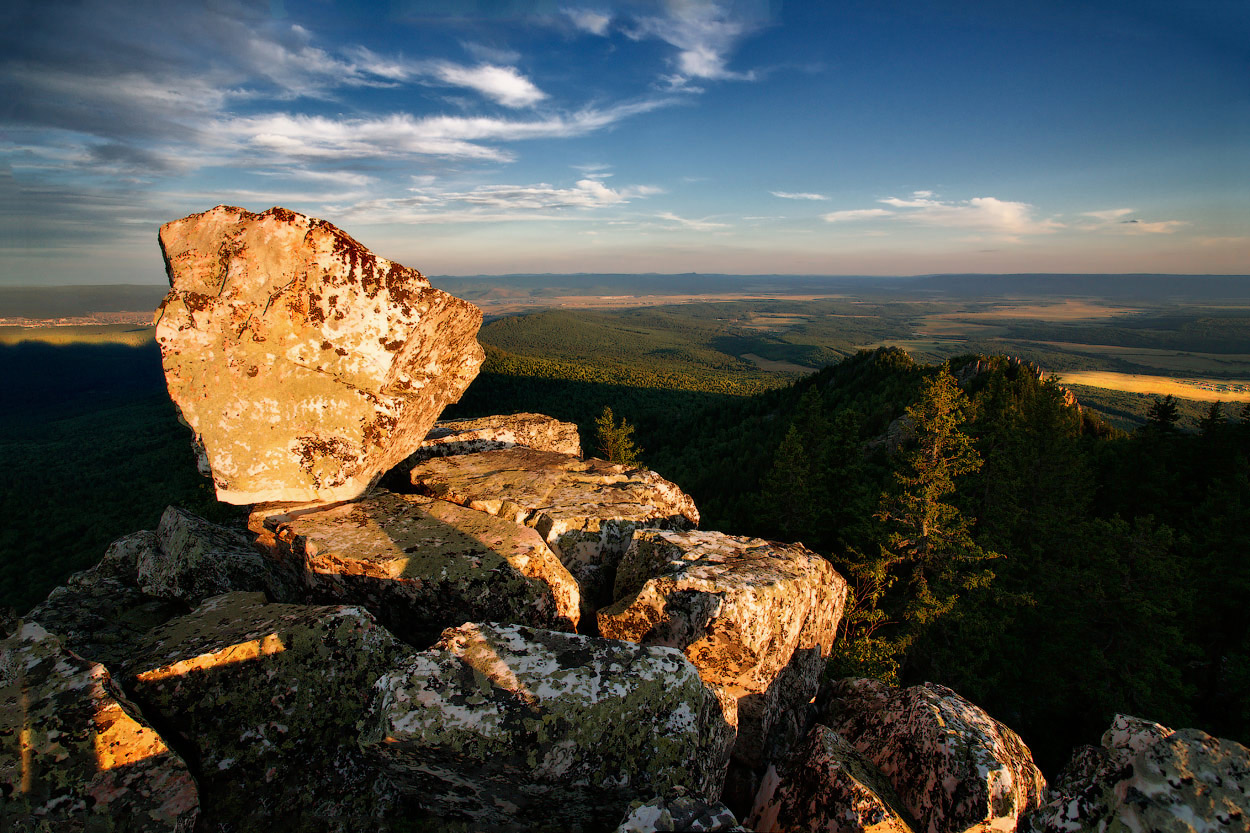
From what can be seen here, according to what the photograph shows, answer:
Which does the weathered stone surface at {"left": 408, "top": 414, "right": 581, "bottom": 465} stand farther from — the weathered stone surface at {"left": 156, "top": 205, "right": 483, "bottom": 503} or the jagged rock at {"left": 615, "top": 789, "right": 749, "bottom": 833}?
the jagged rock at {"left": 615, "top": 789, "right": 749, "bottom": 833}

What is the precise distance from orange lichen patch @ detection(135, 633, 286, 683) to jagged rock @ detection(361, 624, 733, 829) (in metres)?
1.95

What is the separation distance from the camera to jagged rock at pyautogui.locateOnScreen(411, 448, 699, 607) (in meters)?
10.8

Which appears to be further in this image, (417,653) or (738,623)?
(738,623)

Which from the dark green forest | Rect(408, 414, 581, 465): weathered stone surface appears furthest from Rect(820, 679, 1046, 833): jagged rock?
Rect(408, 414, 581, 465): weathered stone surface

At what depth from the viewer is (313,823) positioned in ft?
20.8

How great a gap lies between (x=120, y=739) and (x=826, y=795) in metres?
8.66

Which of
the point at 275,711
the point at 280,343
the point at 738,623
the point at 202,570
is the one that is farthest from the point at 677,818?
the point at 280,343

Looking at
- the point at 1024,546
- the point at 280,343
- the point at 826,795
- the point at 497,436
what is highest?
the point at 280,343

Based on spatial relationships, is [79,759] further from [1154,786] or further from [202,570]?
[1154,786]

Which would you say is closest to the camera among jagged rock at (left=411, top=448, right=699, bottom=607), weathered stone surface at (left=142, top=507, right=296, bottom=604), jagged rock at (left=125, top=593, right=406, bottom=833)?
jagged rock at (left=125, top=593, right=406, bottom=833)

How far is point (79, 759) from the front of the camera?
5367mm

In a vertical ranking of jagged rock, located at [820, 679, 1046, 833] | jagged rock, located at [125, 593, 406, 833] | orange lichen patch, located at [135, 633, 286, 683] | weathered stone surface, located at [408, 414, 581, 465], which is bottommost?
jagged rock, located at [820, 679, 1046, 833]

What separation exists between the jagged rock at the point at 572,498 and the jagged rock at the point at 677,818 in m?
5.39

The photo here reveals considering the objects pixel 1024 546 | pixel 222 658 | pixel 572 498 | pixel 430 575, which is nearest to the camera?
pixel 222 658
